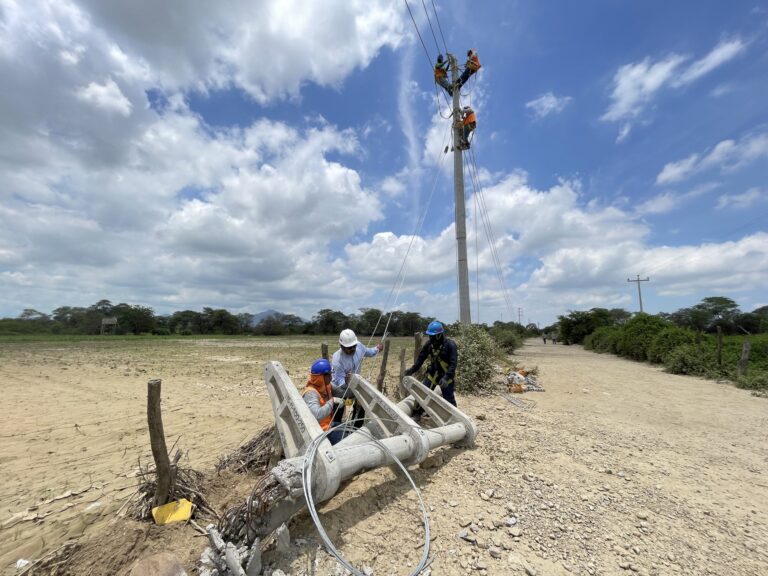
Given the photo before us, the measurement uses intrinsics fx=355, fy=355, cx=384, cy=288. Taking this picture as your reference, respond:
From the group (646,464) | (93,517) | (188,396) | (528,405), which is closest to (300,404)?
(93,517)

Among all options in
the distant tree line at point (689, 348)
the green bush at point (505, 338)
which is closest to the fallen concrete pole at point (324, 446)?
the distant tree line at point (689, 348)

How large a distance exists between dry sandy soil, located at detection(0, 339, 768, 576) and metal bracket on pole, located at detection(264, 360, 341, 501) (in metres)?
0.64

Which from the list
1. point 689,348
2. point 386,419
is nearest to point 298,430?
point 386,419

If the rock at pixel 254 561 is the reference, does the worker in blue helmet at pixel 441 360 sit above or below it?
above

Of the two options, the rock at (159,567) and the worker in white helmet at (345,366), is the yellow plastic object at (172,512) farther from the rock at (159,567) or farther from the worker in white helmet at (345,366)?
the worker in white helmet at (345,366)

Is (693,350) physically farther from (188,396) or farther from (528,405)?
(188,396)

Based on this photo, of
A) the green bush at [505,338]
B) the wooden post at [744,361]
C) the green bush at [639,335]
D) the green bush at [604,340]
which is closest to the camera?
the wooden post at [744,361]

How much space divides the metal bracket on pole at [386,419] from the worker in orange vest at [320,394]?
61 cm

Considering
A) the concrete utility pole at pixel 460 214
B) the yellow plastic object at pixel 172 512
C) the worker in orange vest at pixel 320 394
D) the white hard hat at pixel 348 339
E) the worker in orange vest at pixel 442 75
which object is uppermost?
the worker in orange vest at pixel 442 75

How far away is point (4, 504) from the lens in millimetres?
4535

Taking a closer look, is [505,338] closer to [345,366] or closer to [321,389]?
[345,366]

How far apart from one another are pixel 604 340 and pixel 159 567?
35.6 metres

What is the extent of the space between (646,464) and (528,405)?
372 cm

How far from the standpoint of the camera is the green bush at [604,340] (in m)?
27.7
